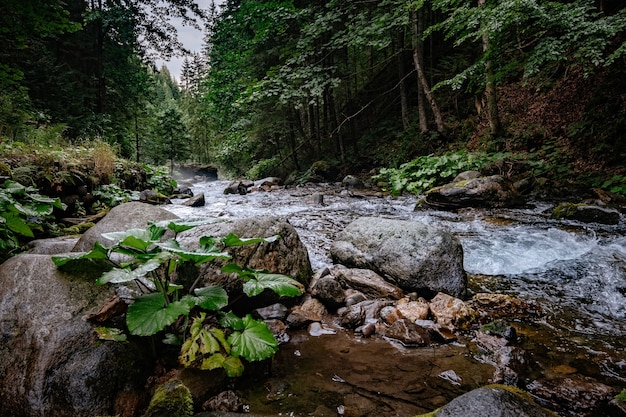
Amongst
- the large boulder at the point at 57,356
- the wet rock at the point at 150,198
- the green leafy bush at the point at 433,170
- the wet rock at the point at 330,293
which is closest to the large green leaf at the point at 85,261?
the large boulder at the point at 57,356

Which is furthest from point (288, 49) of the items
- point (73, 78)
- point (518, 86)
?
point (73, 78)

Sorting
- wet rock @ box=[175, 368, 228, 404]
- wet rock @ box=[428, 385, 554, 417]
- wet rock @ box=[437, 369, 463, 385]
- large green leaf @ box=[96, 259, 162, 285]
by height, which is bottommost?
wet rock @ box=[437, 369, 463, 385]

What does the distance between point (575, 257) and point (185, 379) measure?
4987 mm

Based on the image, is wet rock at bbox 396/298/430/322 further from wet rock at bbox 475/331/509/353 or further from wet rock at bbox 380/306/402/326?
wet rock at bbox 475/331/509/353

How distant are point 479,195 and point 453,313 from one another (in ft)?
16.5

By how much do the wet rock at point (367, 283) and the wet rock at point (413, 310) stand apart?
25 cm

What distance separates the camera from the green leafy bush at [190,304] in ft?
5.95

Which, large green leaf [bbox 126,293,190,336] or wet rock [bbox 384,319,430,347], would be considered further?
wet rock [bbox 384,319,430,347]

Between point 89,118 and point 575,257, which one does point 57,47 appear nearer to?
point 89,118

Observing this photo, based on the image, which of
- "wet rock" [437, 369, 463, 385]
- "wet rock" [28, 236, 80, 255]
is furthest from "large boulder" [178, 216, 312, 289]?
"wet rock" [437, 369, 463, 385]

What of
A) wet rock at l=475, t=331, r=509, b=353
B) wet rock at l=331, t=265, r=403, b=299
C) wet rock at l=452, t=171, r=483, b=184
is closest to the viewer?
wet rock at l=475, t=331, r=509, b=353

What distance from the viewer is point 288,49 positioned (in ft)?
34.2

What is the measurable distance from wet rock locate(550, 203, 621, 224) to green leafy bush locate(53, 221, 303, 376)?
6.03 m

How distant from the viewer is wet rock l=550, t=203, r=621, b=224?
5.35 meters
